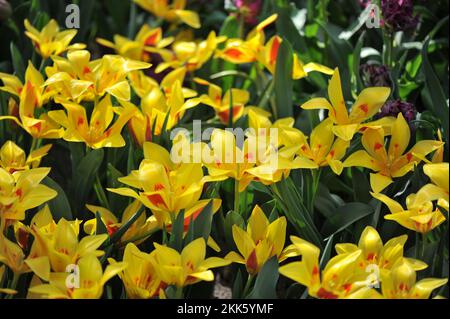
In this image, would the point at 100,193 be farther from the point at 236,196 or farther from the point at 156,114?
the point at 236,196

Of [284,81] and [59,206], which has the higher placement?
[284,81]

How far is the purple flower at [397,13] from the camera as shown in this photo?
1646 mm

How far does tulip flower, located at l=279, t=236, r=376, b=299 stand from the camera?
43.8 inches

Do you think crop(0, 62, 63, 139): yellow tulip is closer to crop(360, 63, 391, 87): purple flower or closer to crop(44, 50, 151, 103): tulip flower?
crop(44, 50, 151, 103): tulip flower

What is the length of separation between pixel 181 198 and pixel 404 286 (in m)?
0.33

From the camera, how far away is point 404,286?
1.13 metres

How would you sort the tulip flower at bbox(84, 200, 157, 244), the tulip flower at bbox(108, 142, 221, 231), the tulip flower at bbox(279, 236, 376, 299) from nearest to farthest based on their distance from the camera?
the tulip flower at bbox(279, 236, 376, 299)
the tulip flower at bbox(108, 142, 221, 231)
the tulip flower at bbox(84, 200, 157, 244)

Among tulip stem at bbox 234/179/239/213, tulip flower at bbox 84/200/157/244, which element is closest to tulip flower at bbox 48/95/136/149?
tulip flower at bbox 84/200/157/244

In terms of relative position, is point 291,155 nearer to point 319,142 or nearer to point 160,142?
point 319,142

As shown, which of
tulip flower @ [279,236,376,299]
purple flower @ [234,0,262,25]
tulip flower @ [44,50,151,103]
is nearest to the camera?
tulip flower @ [279,236,376,299]

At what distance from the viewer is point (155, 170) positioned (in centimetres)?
122

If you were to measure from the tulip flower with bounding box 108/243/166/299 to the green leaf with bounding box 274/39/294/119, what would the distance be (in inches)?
25.7

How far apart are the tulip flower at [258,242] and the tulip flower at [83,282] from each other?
0.63 feet

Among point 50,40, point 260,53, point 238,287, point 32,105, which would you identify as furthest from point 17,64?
point 238,287
